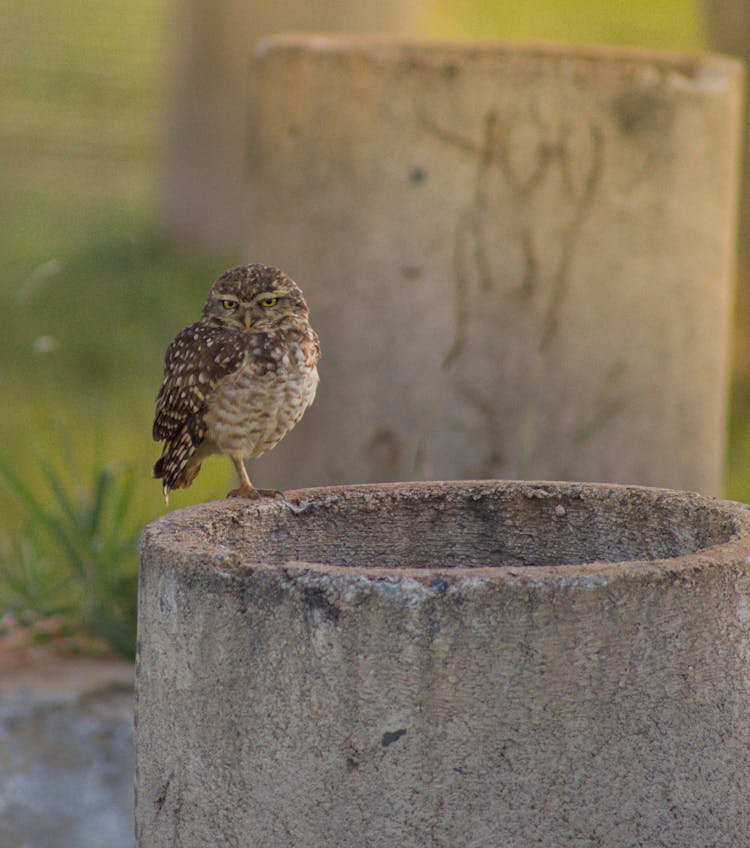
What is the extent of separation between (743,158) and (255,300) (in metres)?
5.64

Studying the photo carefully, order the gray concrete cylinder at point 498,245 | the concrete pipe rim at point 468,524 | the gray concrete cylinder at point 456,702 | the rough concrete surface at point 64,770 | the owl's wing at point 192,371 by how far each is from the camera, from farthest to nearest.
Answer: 1. the gray concrete cylinder at point 498,245
2. the rough concrete surface at point 64,770
3. the owl's wing at point 192,371
4. the concrete pipe rim at point 468,524
5. the gray concrete cylinder at point 456,702

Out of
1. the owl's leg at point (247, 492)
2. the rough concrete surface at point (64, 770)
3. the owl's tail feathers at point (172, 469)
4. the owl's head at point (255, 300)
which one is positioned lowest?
the rough concrete surface at point (64, 770)

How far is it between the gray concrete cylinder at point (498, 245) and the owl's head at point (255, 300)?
1.06m

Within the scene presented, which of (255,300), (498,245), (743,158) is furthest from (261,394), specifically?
(743,158)

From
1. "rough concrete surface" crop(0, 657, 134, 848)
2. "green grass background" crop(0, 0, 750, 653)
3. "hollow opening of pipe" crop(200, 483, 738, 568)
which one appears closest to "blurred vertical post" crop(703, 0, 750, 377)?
"green grass background" crop(0, 0, 750, 653)

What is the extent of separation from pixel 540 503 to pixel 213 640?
771 millimetres

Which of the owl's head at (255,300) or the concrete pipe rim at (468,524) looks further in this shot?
the owl's head at (255,300)

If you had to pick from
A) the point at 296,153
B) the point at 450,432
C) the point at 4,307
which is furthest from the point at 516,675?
the point at 4,307

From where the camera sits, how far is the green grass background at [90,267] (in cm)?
488

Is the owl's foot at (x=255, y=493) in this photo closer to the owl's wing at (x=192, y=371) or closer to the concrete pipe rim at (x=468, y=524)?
the concrete pipe rim at (x=468, y=524)

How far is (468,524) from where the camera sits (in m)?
2.84

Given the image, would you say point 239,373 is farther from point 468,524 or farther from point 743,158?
point 743,158

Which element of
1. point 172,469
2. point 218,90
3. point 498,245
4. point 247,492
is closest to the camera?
point 247,492

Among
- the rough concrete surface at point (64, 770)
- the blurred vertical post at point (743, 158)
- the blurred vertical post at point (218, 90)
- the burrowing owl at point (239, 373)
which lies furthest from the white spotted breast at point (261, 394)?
the blurred vertical post at point (218, 90)
